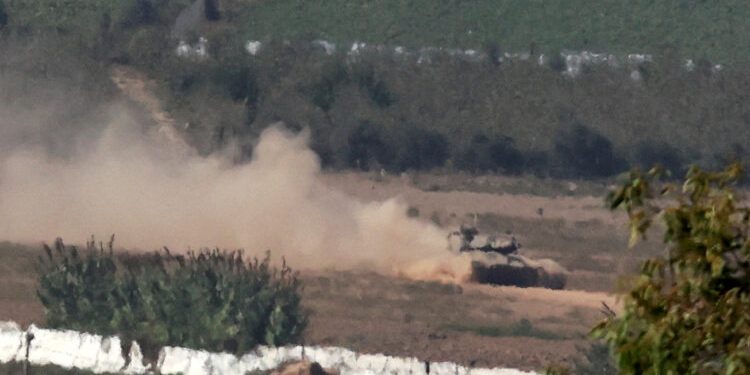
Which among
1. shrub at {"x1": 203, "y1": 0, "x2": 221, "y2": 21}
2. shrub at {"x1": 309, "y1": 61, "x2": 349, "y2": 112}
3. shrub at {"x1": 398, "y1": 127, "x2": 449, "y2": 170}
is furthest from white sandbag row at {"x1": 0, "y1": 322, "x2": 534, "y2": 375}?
shrub at {"x1": 203, "y1": 0, "x2": 221, "y2": 21}

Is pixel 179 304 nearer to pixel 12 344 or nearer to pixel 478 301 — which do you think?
pixel 12 344

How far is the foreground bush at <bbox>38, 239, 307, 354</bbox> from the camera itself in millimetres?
28641

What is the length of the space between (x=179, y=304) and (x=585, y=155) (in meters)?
26.3

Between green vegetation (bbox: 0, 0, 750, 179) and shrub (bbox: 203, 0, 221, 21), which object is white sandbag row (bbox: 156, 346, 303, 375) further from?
shrub (bbox: 203, 0, 221, 21)

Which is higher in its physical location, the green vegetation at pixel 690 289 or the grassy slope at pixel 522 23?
the grassy slope at pixel 522 23

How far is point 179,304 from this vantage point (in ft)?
96.7

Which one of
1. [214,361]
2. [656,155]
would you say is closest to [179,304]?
[214,361]

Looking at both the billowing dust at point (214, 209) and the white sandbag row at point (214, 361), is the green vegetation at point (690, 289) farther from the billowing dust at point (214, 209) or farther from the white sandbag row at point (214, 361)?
the billowing dust at point (214, 209)

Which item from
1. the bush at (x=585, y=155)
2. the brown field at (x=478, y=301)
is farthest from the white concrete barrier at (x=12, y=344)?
the bush at (x=585, y=155)

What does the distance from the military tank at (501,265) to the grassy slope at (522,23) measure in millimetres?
32753

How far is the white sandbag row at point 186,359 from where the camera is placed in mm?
27078

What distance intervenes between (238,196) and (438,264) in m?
6.67

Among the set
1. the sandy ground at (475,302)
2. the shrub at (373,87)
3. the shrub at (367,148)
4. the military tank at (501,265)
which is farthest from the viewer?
the shrub at (373,87)

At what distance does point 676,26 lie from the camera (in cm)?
7331
